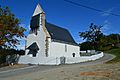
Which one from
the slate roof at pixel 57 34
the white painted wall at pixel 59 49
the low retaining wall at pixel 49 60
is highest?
the slate roof at pixel 57 34

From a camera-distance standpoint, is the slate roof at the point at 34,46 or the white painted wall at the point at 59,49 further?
the slate roof at the point at 34,46

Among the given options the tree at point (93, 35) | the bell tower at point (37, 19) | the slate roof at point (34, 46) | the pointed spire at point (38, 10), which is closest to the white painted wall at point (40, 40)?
the slate roof at point (34, 46)

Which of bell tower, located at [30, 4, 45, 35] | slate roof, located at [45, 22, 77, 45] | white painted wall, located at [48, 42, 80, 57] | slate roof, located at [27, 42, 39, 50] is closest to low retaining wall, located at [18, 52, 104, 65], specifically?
slate roof, located at [27, 42, 39, 50]

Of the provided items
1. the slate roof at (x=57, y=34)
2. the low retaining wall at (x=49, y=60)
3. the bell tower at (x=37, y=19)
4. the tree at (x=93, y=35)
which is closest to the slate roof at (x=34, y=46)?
the bell tower at (x=37, y=19)

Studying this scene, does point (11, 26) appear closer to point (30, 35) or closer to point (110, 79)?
point (30, 35)

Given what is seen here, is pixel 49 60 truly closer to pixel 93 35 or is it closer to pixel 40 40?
pixel 40 40

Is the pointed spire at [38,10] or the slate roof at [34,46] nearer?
the slate roof at [34,46]

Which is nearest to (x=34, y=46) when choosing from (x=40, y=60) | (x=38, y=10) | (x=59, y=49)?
(x=59, y=49)

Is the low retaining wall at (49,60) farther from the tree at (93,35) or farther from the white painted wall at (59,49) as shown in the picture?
the tree at (93,35)

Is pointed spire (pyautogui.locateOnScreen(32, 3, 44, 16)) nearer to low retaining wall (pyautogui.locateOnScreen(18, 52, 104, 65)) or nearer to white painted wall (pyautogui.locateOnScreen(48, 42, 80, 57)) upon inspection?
white painted wall (pyautogui.locateOnScreen(48, 42, 80, 57))

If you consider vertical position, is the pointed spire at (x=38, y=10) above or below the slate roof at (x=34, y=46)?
above

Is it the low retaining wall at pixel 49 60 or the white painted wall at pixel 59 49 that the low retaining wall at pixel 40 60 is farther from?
the white painted wall at pixel 59 49

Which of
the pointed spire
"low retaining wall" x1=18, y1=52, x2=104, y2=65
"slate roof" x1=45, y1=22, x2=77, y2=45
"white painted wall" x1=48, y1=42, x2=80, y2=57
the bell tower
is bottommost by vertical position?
"low retaining wall" x1=18, y1=52, x2=104, y2=65

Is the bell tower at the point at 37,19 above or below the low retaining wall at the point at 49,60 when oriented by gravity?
above
